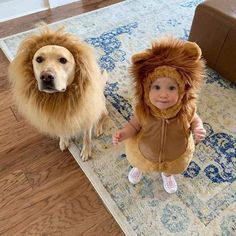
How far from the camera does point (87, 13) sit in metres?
2.10

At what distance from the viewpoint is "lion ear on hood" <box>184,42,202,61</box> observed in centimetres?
77

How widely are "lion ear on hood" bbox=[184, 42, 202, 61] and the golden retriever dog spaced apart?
0.40 meters

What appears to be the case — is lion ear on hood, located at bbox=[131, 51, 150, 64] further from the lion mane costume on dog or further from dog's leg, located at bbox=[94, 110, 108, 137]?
dog's leg, located at bbox=[94, 110, 108, 137]

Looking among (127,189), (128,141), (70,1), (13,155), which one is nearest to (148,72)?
(128,141)

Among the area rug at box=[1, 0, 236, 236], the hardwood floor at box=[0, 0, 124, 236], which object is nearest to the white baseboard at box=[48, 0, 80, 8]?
the area rug at box=[1, 0, 236, 236]

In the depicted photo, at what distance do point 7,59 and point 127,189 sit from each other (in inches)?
47.1

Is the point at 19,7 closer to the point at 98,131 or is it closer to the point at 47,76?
the point at 98,131

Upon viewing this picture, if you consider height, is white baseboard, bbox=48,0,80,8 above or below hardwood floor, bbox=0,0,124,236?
above

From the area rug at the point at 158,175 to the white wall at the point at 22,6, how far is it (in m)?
0.30

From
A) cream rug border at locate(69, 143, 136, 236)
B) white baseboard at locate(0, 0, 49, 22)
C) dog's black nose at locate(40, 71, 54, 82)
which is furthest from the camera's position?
white baseboard at locate(0, 0, 49, 22)

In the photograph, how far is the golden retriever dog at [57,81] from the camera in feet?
3.12

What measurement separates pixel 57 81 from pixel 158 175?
621 millimetres

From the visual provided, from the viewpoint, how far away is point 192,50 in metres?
0.77

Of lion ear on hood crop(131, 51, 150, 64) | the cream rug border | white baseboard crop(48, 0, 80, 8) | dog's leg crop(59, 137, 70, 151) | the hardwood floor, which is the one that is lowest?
the hardwood floor
